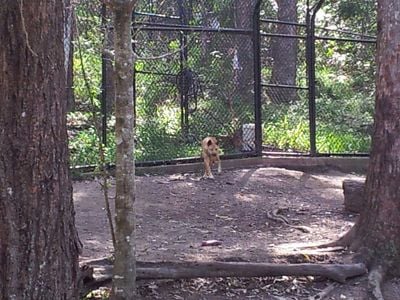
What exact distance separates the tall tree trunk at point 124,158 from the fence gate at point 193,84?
20.2ft

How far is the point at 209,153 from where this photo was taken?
1035cm

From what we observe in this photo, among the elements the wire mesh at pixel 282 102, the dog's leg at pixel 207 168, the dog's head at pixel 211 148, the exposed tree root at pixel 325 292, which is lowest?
the exposed tree root at pixel 325 292

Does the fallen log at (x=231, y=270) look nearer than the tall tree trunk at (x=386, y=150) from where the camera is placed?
Yes

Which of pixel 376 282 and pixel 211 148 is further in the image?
pixel 211 148

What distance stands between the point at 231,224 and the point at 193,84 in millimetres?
3713

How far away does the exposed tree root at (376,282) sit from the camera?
546 cm

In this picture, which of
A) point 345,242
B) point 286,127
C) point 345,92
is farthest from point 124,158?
point 345,92

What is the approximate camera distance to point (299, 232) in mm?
7594

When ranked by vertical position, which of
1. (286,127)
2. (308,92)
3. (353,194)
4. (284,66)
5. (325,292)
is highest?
(284,66)

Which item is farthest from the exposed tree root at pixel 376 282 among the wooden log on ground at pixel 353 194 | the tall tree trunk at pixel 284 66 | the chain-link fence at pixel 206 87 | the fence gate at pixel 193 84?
the tall tree trunk at pixel 284 66

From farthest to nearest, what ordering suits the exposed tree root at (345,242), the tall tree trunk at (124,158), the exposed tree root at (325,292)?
the exposed tree root at (345,242)
the exposed tree root at (325,292)
the tall tree trunk at (124,158)

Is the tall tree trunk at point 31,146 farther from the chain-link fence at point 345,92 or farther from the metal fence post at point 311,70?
the chain-link fence at point 345,92

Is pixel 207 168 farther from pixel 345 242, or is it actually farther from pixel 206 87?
pixel 345 242

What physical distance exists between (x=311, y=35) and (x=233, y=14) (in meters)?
1.57
